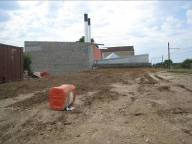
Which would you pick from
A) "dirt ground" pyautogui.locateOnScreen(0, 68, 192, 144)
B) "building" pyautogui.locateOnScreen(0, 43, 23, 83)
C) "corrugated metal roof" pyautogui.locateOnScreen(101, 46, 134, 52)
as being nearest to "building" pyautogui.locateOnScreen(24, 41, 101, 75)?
"building" pyautogui.locateOnScreen(0, 43, 23, 83)

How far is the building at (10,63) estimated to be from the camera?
17864 millimetres

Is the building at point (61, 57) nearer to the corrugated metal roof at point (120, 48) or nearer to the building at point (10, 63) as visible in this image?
the building at point (10, 63)

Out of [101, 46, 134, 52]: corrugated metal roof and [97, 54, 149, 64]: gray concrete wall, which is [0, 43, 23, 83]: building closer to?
[97, 54, 149, 64]: gray concrete wall

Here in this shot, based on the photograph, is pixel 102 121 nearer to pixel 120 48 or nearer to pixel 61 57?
pixel 61 57

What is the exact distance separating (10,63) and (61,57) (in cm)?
2352

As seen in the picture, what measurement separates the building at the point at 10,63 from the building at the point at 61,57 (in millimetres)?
21629

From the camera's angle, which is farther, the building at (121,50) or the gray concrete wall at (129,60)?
the building at (121,50)

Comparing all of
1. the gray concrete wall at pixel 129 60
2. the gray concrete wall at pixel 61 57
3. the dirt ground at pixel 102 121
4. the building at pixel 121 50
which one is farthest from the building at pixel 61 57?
the building at pixel 121 50

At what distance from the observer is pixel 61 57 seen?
42.2 meters

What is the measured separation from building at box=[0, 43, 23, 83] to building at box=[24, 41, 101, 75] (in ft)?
71.0

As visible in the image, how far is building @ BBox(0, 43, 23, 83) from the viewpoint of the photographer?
58.6 ft

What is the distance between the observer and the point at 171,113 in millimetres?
8172

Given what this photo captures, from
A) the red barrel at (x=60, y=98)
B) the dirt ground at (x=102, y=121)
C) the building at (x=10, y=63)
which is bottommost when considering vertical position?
the dirt ground at (x=102, y=121)

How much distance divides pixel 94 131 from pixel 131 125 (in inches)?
36.8
